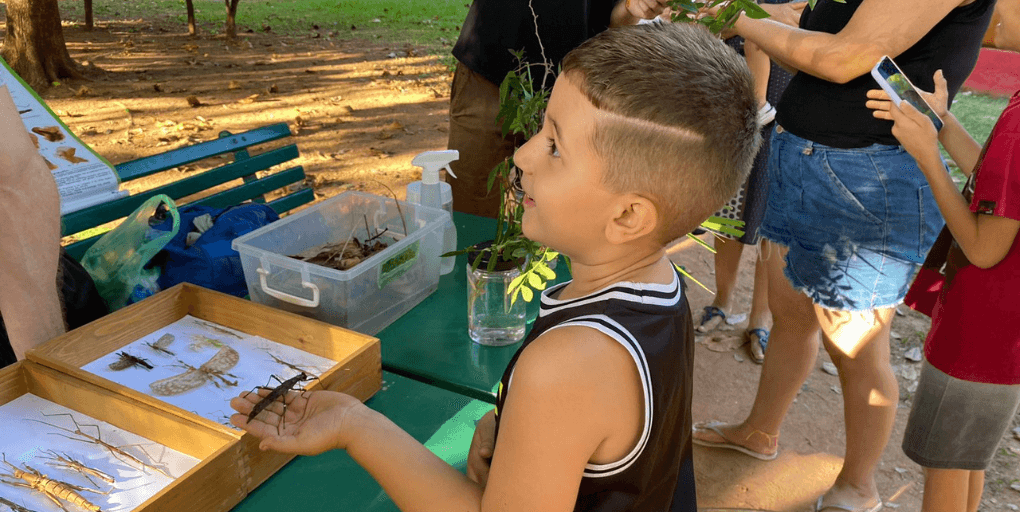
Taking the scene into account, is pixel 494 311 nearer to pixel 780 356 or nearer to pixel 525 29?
pixel 780 356

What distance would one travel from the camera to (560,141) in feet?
3.41

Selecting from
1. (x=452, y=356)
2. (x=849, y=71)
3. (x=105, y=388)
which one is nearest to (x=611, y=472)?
(x=452, y=356)

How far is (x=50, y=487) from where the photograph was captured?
1161 millimetres

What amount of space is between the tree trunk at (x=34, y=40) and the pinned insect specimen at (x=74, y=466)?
6672 millimetres

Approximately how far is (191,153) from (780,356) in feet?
7.15

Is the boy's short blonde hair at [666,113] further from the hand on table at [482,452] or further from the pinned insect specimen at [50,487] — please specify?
the pinned insect specimen at [50,487]

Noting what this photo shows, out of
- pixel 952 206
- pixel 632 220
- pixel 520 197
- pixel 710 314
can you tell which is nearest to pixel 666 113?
pixel 632 220

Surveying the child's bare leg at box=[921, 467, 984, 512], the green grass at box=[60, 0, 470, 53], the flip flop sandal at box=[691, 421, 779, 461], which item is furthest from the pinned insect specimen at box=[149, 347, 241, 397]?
the green grass at box=[60, 0, 470, 53]

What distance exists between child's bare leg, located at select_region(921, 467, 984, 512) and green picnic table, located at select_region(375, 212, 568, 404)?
46.4 inches

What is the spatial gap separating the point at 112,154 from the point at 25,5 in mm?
2446

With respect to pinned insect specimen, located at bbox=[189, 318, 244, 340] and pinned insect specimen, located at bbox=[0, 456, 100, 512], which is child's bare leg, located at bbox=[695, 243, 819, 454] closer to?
pinned insect specimen, located at bbox=[189, 318, 244, 340]

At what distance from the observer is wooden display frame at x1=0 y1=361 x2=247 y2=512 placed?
44.3 inches

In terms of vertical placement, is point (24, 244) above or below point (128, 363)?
above

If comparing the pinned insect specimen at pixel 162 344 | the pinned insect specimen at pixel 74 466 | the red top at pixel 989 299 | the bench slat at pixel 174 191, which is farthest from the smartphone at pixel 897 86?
the bench slat at pixel 174 191
